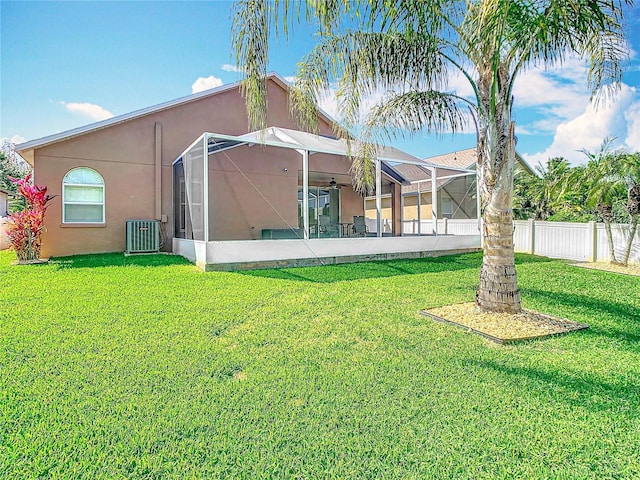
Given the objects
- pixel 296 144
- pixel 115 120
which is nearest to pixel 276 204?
pixel 296 144

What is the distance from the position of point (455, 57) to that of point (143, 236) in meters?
10.9

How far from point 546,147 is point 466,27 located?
2074 cm

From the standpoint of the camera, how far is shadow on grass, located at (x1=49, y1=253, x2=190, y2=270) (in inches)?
383

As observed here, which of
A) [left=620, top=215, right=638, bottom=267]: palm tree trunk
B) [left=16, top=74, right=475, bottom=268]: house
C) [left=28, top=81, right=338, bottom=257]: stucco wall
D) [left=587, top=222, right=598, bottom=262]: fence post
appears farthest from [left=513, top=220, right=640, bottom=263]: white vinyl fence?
[left=28, top=81, right=338, bottom=257]: stucco wall

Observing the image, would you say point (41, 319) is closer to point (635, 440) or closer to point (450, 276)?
point (635, 440)

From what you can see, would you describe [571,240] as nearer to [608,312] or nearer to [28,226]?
[608,312]

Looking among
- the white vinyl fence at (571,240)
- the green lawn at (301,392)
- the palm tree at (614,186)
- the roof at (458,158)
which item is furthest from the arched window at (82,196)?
the roof at (458,158)

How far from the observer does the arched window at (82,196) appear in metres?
11.8

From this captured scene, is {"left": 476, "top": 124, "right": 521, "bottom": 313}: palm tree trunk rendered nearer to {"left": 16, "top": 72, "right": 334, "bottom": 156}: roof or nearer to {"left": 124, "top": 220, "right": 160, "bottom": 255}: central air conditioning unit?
{"left": 16, "top": 72, "right": 334, "bottom": 156}: roof

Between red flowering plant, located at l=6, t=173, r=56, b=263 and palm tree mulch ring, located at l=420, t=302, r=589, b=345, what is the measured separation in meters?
10.7

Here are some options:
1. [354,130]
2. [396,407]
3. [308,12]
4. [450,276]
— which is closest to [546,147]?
[450,276]

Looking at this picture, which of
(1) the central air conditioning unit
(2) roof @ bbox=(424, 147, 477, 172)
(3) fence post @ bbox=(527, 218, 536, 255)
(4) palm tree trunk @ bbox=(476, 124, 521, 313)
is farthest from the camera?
(2) roof @ bbox=(424, 147, 477, 172)

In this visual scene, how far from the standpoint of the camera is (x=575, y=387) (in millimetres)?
3330

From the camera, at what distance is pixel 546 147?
22156 millimetres
